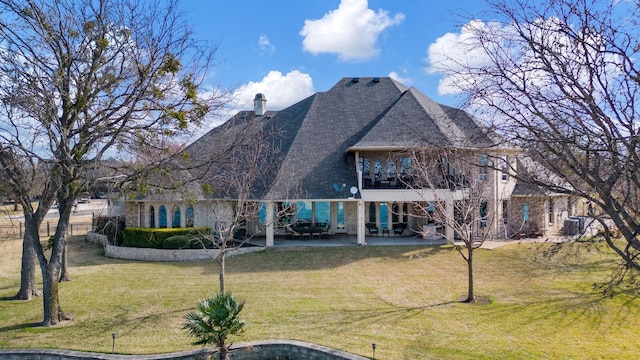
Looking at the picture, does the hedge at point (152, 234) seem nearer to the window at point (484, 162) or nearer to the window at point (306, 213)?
the window at point (306, 213)

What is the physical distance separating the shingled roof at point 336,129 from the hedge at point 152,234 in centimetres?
433

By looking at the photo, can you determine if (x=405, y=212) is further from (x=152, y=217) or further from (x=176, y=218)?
(x=152, y=217)

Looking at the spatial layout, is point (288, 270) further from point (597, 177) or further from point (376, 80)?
point (376, 80)

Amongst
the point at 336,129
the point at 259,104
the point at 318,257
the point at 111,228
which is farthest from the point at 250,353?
the point at 259,104

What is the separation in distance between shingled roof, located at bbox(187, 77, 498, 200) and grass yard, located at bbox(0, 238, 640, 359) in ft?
16.2

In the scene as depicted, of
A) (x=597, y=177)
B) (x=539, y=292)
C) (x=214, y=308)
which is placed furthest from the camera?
(x=539, y=292)

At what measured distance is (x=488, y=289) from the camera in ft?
45.4

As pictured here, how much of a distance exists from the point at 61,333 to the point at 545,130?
Answer: 40.6 feet

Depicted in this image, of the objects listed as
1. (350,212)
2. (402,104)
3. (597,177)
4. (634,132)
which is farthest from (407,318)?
(402,104)

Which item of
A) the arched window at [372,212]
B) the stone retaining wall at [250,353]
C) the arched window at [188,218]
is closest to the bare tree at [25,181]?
the stone retaining wall at [250,353]

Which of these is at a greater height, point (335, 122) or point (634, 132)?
point (335, 122)

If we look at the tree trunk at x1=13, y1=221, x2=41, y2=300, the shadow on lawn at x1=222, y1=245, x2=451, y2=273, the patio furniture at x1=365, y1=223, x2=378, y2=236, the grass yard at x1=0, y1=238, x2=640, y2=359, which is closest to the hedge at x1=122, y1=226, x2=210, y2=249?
the grass yard at x1=0, y1=238, x2=640, y2=359

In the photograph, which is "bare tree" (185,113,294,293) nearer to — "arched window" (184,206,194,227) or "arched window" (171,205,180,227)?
"arched window" (184,206,194,227)

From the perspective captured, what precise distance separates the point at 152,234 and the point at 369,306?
14.2 metres
